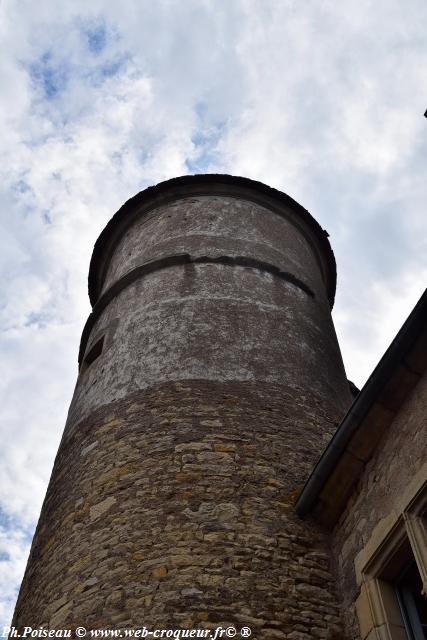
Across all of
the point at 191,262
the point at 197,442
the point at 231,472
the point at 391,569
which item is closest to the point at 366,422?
the point at 391,569

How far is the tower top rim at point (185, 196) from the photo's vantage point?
1039cm

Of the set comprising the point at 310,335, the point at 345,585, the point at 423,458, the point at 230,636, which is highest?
the point at 310,335

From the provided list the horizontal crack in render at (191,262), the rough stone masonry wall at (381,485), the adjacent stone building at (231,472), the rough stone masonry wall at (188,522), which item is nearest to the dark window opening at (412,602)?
the adjacent stone building at (231,472)

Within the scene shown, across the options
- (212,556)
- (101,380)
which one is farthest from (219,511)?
(101,380)

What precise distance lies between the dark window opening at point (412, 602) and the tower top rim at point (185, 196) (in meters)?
6.52

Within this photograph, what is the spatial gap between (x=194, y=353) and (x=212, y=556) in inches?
97.6

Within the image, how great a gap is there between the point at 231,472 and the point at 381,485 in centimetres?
129

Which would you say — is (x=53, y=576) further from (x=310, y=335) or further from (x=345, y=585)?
(x=310, y=335)

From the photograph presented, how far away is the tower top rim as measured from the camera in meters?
10.4

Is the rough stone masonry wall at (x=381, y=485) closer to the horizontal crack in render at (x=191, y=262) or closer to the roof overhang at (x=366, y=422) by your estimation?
the roof overhang at (x=366, y=422)

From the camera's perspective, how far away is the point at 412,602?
192 inches

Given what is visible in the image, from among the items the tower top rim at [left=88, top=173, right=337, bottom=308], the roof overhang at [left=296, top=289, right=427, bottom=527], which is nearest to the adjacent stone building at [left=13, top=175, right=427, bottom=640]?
the roof overhang at [left=296, top=289, right=427, bottom=527]

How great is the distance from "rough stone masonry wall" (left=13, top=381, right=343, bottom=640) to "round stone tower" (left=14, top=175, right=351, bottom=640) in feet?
0.04

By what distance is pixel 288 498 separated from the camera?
5793 millimetres
